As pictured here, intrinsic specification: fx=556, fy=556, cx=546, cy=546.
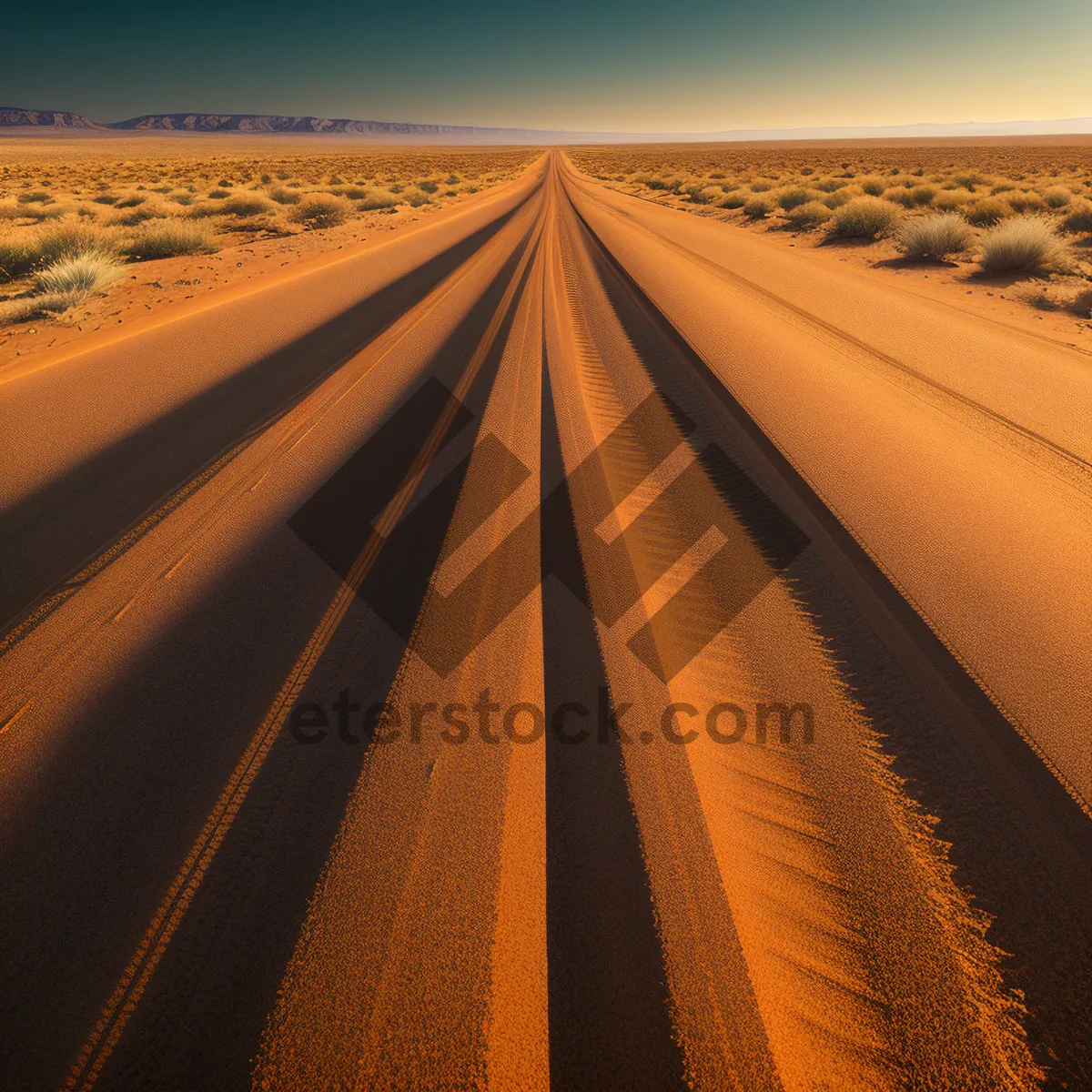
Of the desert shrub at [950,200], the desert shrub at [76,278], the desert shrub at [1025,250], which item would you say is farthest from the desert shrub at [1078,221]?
the desert shrub at [76,278]

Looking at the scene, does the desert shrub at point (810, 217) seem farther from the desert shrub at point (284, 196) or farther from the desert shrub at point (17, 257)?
the desert shrub at point (17, 257)

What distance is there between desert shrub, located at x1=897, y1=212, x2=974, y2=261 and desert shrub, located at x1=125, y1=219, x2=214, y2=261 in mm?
15994

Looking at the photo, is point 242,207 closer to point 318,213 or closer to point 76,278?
point 318,213

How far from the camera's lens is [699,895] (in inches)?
72.9

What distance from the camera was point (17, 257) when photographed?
11.2m

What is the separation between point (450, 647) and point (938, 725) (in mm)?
2239

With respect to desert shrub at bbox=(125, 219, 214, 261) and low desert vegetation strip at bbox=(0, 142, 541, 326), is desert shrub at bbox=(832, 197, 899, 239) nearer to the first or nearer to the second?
low desert vegetation strip at bbox=(0, 142, 541, 326)

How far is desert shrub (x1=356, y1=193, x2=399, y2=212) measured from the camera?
23.4 m

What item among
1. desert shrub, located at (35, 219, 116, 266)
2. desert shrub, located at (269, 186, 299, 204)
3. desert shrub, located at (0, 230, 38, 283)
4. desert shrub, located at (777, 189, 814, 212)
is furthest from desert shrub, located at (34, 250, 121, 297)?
desert shrub, located at (777, 189, 814, 212)

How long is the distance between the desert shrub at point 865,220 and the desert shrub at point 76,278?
1655cm

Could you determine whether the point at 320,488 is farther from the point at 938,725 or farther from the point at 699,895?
the point at 938,725

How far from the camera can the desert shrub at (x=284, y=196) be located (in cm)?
2225

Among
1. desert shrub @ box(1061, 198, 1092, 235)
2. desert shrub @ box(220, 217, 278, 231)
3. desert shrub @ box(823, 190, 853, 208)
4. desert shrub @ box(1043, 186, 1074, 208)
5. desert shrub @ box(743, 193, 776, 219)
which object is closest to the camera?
desert shrub @ box(1061, 198, 1092, 235)

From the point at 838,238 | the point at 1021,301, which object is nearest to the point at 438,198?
the point at 838,238
